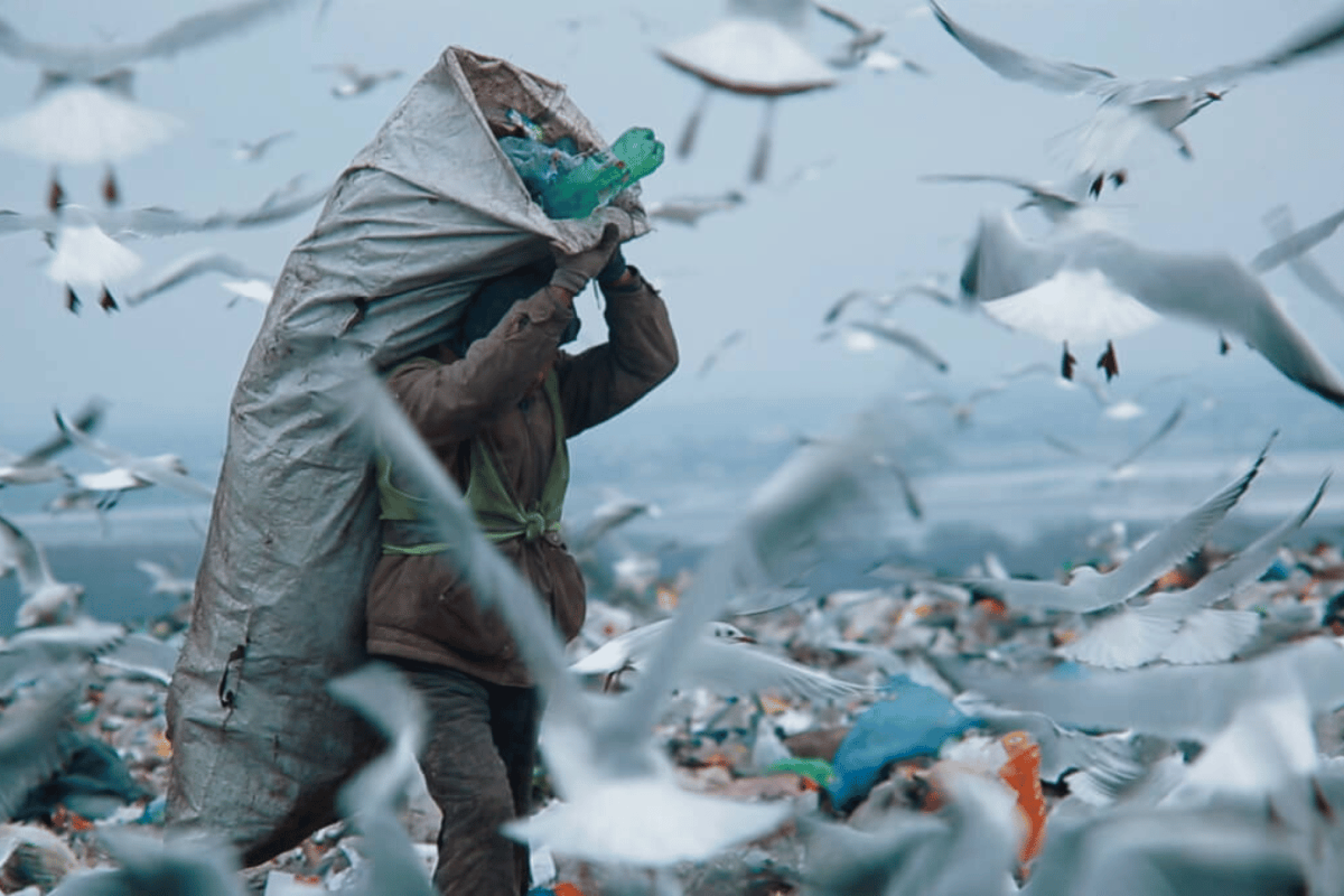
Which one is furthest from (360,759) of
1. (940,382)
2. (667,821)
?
(940,382)

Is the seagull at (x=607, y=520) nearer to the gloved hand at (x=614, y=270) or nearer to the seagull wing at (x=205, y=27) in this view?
the gloved hand at (x=614, y=270)

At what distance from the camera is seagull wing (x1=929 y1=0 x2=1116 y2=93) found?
2.70 m

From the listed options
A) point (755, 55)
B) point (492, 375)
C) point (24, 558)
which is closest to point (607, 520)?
point (24, 558)

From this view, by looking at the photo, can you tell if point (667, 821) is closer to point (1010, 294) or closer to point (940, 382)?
point (940, 382)

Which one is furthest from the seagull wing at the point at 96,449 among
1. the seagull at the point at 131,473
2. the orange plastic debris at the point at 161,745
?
the orange plastic debris at the point at 161,745

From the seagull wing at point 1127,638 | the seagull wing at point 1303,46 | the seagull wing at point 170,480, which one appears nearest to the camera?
the seagull wing at point 1303,46

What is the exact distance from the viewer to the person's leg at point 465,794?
88.7 inches

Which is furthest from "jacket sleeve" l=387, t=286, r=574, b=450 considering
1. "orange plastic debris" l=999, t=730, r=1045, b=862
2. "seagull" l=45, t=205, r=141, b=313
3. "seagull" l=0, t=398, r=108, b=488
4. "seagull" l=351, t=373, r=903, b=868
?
"seagull" l=0, t=398, r=108, b=488

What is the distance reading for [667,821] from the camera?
4.95ft

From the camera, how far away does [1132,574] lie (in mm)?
2939

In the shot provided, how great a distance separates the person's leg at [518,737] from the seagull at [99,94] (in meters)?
1.43

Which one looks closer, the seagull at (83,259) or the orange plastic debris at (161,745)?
the seagull at (83,259)

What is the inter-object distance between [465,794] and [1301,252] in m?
1.99

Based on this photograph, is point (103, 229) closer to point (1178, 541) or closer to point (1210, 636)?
point (1178, 541)
